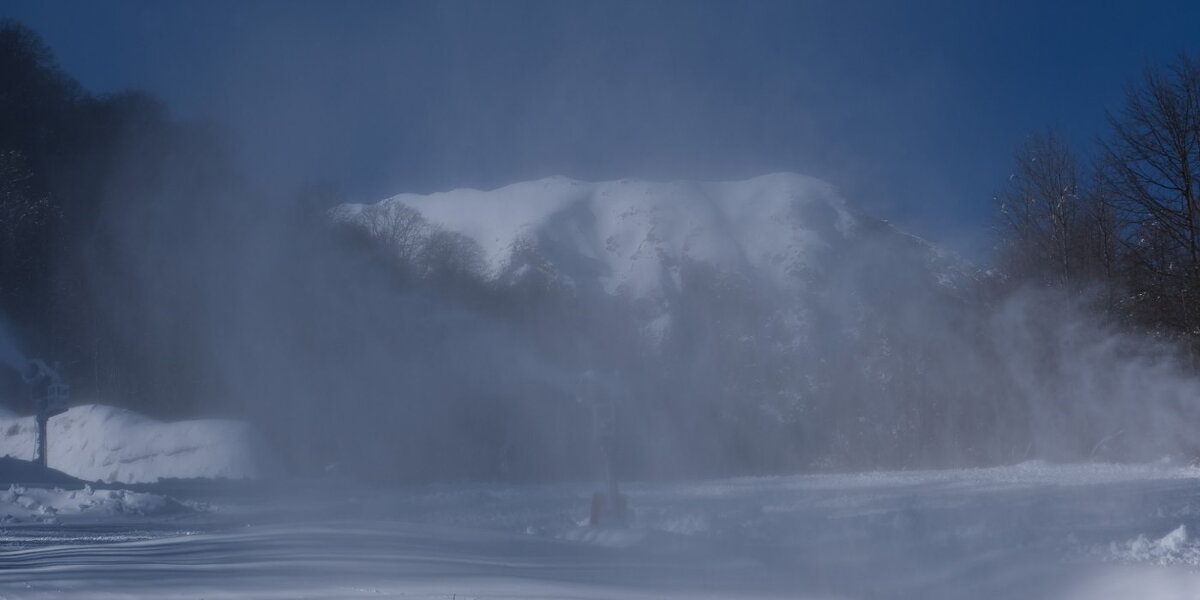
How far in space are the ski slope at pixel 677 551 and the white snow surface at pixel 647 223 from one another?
2188 centimetres

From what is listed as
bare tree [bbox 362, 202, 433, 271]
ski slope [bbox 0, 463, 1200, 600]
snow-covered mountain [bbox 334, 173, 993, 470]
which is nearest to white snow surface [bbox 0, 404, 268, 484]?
snow-covered mountain [bbox 334, 173, 993, 470]

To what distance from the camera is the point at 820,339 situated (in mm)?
28844

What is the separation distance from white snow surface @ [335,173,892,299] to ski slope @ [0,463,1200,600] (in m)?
21.9

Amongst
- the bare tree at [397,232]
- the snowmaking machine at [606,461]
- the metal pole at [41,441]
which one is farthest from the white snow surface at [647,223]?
the snowmaking machine at [606,461]

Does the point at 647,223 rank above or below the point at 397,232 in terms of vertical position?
above

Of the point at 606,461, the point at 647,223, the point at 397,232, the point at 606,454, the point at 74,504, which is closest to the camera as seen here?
the point at 606,461

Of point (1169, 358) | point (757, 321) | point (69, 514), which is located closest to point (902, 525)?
point (69, 514)

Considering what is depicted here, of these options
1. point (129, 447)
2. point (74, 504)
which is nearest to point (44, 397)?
point (129, 447)

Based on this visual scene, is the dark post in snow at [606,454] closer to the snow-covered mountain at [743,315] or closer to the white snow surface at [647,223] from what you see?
the snow-covered mountain at [743,315]

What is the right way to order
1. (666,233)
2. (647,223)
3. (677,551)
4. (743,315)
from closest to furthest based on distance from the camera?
(677,551) < (743,315) < (666,233) < (647,223)

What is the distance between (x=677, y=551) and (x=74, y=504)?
8860mm

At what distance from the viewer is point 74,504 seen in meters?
12.4

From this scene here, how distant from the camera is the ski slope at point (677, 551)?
5.73 m

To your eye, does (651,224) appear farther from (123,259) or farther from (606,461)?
(606,461)
